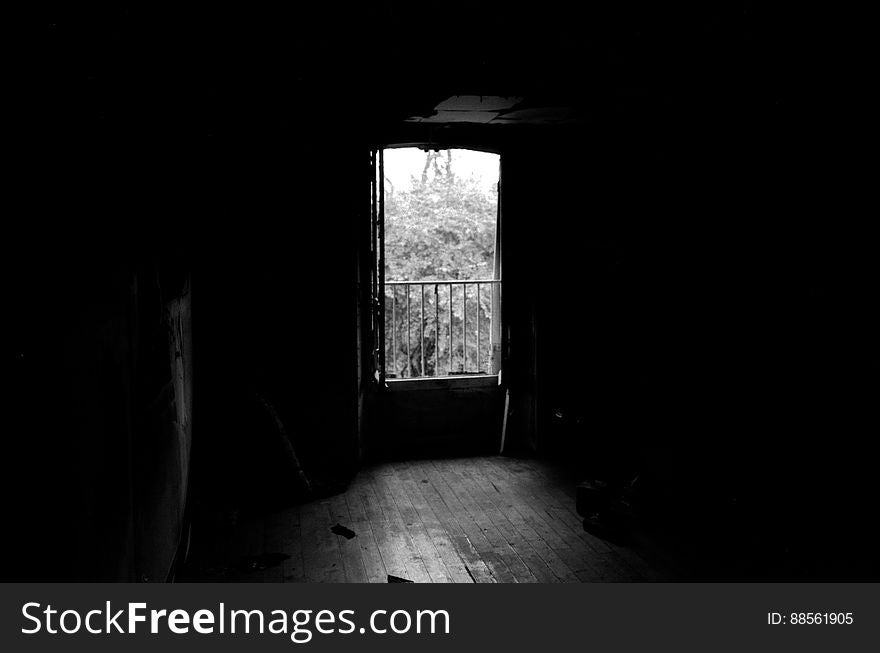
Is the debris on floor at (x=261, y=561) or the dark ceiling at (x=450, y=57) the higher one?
the dark ceiling at (x=450, y=57)

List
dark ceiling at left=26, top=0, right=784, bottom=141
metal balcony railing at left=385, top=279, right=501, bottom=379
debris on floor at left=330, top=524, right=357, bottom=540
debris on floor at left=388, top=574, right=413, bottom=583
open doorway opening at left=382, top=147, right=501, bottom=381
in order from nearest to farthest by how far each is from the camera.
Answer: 1. debris on floor at left=388, top=574, right=413, bottom=583
2. dark ceiling at left=26, top=0, right=784, bottom=141
3. debris on floor at left=330, top=524, right=357, bottom=540
4. metal balcony railing at left=385, top=279, right=501, bottom=379
5. open doorway opening at left=382, top=147, right=501, bottom=381

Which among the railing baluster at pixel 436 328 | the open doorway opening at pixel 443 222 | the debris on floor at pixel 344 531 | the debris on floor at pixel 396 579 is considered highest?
the open doorway opening at pixel 443 222

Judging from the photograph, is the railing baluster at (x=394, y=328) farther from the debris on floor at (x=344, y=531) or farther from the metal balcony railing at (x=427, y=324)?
the debris on floor at (x=344, y=531)

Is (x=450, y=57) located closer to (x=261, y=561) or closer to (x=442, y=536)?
(x=442, y=536)

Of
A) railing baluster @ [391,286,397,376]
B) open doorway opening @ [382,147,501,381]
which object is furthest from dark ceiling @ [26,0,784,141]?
open doorway opening @ [382,147,501,381]

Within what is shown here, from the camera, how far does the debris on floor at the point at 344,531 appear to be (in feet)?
12.1


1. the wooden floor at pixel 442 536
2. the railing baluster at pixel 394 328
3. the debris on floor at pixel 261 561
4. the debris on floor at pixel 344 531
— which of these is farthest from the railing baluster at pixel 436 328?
the debris on floor at pixel 261 561

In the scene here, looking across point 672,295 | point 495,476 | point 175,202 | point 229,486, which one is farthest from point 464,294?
point 175,202

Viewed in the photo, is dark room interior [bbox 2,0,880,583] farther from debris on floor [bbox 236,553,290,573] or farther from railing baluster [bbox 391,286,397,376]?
railing baluster [bbox 391,286,397,376]

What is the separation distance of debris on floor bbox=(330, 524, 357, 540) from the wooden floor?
30 mm

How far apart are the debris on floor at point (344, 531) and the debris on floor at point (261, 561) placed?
35 cm

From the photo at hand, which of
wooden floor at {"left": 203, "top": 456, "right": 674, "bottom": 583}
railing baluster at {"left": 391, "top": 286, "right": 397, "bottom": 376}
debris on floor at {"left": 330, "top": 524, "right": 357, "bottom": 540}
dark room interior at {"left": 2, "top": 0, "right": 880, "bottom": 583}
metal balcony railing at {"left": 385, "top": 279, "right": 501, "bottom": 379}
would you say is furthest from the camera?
railing baluster at {"left": 391, "top": 286, "right": 397, "bottom": 376}

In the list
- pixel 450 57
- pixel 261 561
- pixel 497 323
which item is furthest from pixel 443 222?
pixel 261 561

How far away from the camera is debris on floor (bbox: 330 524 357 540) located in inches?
145
